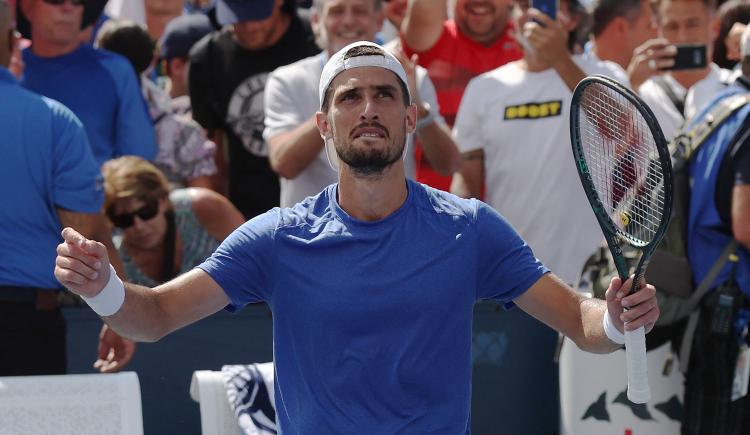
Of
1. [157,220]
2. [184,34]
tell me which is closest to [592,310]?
[157,220]

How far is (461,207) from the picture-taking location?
12.7 feet

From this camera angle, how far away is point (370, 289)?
12.2 feet

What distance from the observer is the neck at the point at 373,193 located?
3.82 m

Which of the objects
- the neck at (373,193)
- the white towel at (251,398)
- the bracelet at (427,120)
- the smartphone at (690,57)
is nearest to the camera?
the neck at (373,193)

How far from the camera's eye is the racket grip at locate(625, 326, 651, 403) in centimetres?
343

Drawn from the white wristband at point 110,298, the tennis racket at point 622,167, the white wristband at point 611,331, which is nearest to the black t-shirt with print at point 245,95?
the tennis racket at point 622,167

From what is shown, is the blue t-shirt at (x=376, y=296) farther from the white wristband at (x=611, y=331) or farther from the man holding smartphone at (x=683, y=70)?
the man holding smartphone at (x=683, y=70)

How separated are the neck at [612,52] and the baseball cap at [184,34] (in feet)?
6.88

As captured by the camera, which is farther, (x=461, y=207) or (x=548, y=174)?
(x=548, y=174)

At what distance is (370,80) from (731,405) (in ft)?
8.32

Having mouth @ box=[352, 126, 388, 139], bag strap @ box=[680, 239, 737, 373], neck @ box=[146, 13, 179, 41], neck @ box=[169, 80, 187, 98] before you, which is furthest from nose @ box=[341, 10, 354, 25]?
neck @ box=[146, 13, 179, 41]

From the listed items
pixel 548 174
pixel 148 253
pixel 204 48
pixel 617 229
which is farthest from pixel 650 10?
pixel 617 229

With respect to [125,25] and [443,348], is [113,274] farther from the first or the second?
[125,25]

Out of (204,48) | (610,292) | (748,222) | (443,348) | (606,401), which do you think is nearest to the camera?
(610,292)
